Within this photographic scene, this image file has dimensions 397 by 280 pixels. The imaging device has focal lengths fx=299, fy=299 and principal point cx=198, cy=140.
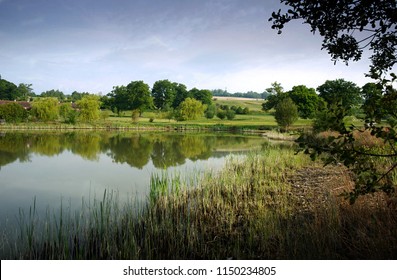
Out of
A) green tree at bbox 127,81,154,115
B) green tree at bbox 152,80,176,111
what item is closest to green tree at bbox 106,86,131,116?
green tree at bbox 127,81,154,115

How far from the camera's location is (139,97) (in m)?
76.1

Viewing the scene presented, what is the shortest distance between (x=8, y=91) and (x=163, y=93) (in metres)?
48.7

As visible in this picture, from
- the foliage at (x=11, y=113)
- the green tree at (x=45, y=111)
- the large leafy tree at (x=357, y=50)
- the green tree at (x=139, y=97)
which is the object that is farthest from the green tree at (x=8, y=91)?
the large leafy tree at (x=357, y=50)

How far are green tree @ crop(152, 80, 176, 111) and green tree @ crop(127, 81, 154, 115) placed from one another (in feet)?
35.7

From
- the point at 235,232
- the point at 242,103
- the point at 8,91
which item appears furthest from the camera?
the point at 242,103

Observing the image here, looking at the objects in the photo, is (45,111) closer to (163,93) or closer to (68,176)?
(163,93)

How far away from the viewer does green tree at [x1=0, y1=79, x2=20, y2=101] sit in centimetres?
9081

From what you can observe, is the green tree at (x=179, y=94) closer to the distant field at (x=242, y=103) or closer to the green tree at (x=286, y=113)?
the distant field at (x=242, y=103)

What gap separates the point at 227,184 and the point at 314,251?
15.9 ft

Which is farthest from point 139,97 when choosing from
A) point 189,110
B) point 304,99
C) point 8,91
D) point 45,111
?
point 8,91

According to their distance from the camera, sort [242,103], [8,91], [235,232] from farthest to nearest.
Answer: [242,103], [8,91], [235,232]

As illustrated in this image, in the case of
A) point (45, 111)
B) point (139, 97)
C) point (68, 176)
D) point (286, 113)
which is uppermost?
point (139, 97)

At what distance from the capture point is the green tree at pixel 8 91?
9081 cm

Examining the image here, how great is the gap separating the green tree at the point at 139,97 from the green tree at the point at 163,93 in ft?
35.7
